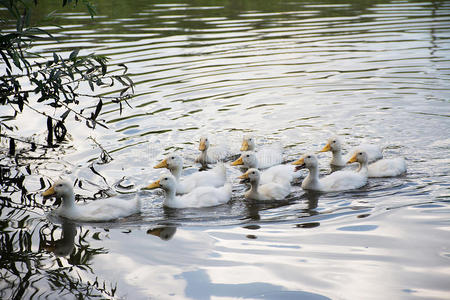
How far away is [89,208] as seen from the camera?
7141 millimetres

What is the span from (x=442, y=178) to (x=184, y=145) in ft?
12.6

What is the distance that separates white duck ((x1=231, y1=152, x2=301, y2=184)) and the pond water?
0.20 meters

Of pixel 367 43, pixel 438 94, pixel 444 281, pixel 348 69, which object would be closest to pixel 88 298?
pixel 444 281

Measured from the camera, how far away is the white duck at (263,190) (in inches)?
304

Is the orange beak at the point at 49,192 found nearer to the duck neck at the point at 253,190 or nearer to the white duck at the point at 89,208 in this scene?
the white duck at the point at 89,208

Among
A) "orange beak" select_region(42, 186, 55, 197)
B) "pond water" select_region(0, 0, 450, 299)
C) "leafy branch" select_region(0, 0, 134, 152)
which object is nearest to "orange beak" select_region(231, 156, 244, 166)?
"pond water" select_region(0, 0, 450, 299)

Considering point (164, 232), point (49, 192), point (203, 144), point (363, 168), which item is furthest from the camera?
→ point (203, 144)

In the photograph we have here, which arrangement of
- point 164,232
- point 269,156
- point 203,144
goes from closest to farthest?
point 164,232
point 269,156
point 203,144

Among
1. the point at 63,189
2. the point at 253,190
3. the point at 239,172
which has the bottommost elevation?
the point at 239,172

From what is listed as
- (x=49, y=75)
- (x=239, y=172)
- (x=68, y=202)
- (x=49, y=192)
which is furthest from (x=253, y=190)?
(x=49, y=75)

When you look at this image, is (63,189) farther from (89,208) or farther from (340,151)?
(340,151)

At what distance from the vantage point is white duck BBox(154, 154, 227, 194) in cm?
830

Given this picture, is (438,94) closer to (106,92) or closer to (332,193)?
(332,193)

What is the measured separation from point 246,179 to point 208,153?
5.09 ft
